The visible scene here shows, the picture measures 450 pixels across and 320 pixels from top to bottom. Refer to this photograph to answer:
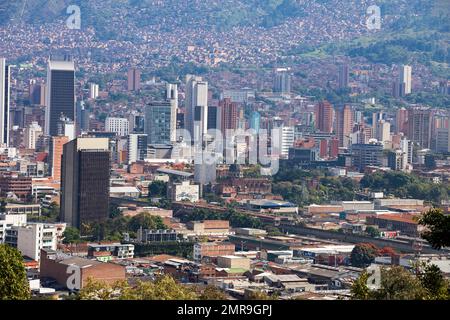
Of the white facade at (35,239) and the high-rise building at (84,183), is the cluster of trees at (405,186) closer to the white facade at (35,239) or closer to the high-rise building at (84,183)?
the high-rise building at (84,183)

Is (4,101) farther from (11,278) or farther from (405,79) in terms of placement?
(11,278)

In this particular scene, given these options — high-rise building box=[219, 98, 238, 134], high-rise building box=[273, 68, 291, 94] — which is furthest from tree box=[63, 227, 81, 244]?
high-rise building box=[273, 68, 291, 94]

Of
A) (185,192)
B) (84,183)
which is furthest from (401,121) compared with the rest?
(84,183)

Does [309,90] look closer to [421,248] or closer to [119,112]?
[119,112]

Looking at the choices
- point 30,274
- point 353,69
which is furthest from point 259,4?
point 30,274

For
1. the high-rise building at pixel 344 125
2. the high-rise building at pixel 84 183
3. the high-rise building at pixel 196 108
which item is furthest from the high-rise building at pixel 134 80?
the high-rise building at pixel 84 183

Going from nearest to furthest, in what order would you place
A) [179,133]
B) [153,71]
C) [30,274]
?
1. [30,274]
2. [179,133]
3. [153,71]
